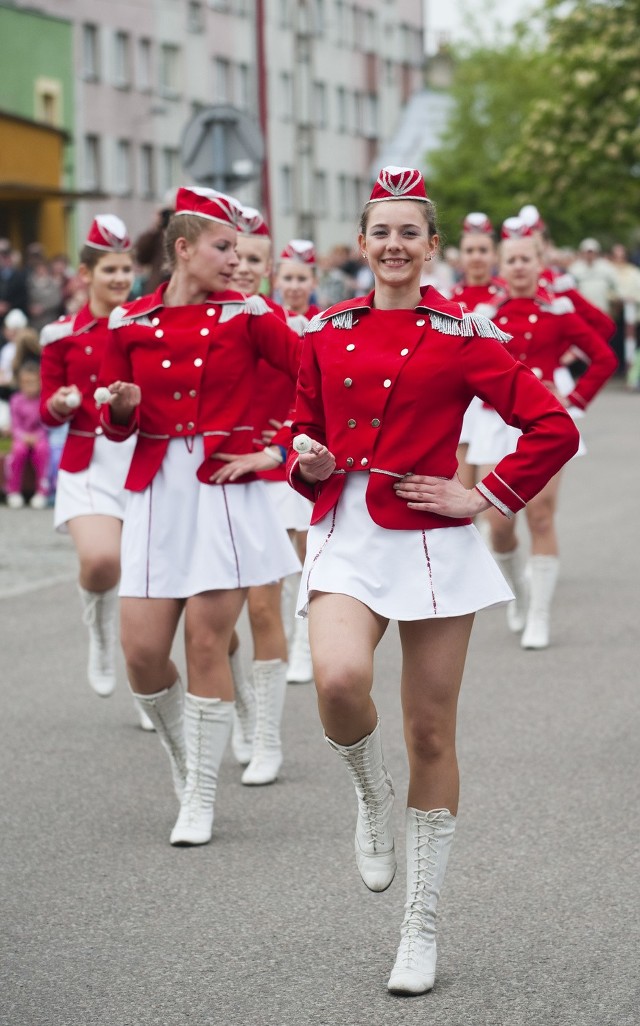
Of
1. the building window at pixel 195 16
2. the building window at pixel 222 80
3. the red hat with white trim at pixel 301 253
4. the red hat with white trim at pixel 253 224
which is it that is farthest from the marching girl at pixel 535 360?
the building window at pixel 222 80

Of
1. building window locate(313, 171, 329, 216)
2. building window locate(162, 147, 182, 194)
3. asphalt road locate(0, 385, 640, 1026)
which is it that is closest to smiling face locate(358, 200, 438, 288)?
asphalt road locate(0, 385, 640, 1026)

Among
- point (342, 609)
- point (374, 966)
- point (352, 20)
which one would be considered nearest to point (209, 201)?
point (342, 609)

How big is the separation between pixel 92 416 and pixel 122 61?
168 ft

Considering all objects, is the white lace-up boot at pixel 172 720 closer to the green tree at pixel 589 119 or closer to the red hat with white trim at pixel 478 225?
the red hat with white trim at pixel 478 225

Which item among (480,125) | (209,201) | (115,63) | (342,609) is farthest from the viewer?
(480,125)

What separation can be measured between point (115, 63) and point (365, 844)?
178 feet

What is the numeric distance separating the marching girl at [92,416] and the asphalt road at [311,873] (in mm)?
870

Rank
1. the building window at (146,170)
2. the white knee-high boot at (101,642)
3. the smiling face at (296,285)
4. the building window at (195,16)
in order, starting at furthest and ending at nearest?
1. the building window at (195,16)
2. the building window at (146,170)
3. the smiling face at (296,285)
4. the white knee-high boot at (101,642)

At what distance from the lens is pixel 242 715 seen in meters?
8.09

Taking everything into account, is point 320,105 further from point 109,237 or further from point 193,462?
point 193,462

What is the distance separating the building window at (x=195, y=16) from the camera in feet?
205

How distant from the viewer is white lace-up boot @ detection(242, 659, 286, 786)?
761 centimetres

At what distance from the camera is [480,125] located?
67.2 m

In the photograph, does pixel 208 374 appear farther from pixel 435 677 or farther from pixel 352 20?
pixel 352 20
